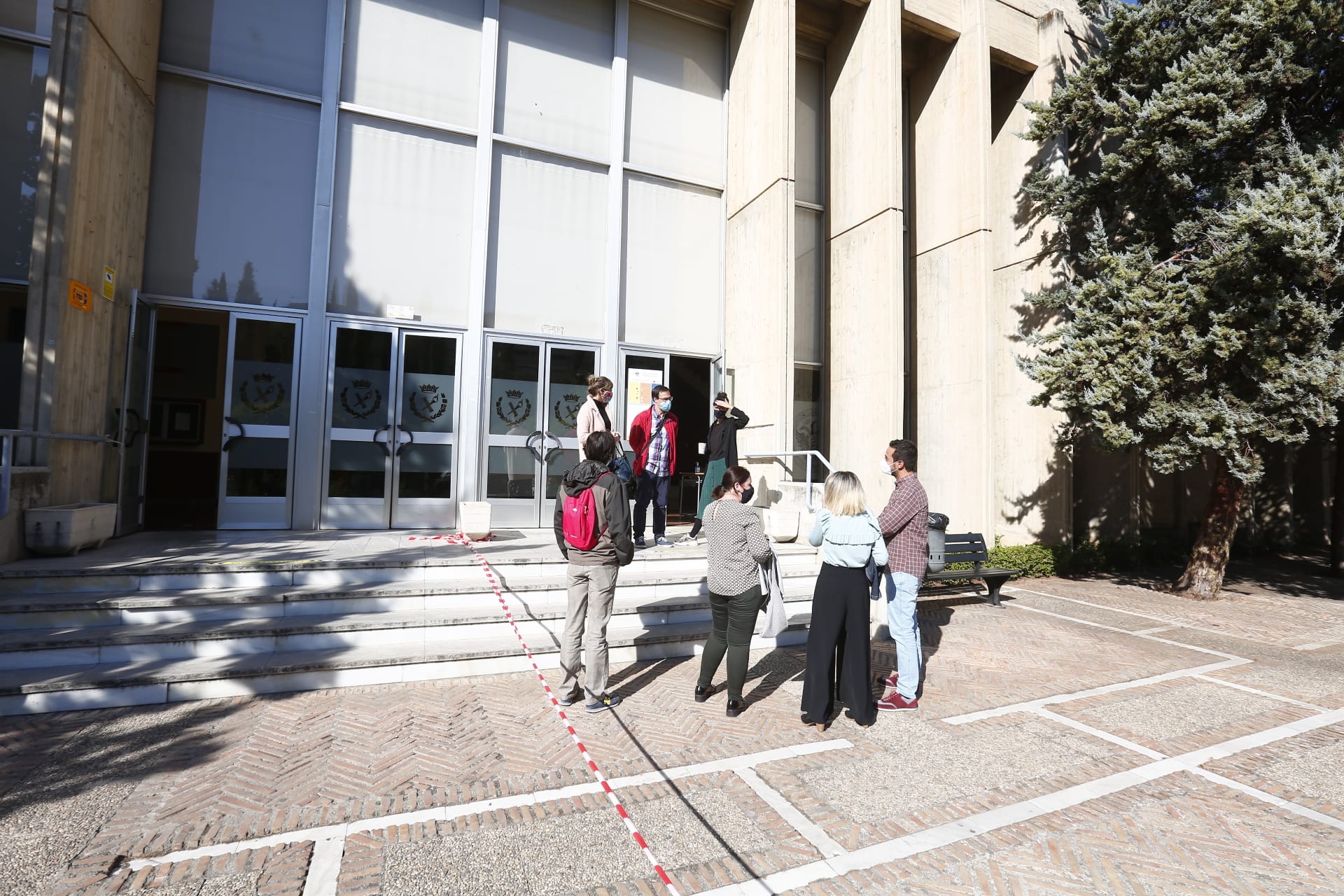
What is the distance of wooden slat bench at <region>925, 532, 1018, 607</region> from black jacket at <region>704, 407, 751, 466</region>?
10.8 ft

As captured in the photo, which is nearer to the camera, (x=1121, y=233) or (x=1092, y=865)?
(x=1092, y=865)

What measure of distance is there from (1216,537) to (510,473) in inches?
446

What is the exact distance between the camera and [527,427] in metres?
10.4

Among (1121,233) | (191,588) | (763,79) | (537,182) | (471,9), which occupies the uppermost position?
(471,9)

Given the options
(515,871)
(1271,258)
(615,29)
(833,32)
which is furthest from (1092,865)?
(833,32)

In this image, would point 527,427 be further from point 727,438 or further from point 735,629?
point 735,629

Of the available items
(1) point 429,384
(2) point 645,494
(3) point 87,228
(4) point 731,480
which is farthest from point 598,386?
(3) point 87,228

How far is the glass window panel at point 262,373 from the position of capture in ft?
29.5

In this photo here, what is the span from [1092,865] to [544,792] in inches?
112

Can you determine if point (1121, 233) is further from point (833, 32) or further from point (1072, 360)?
point (833, 32)

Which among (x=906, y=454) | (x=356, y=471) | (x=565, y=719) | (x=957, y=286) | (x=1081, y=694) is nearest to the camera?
(x=565, y=719)

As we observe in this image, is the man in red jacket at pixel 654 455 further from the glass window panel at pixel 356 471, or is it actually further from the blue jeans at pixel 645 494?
the glass window panel at pixel 356 471

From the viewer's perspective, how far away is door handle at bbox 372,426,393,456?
9531 millimetres

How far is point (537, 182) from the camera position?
1079cm
